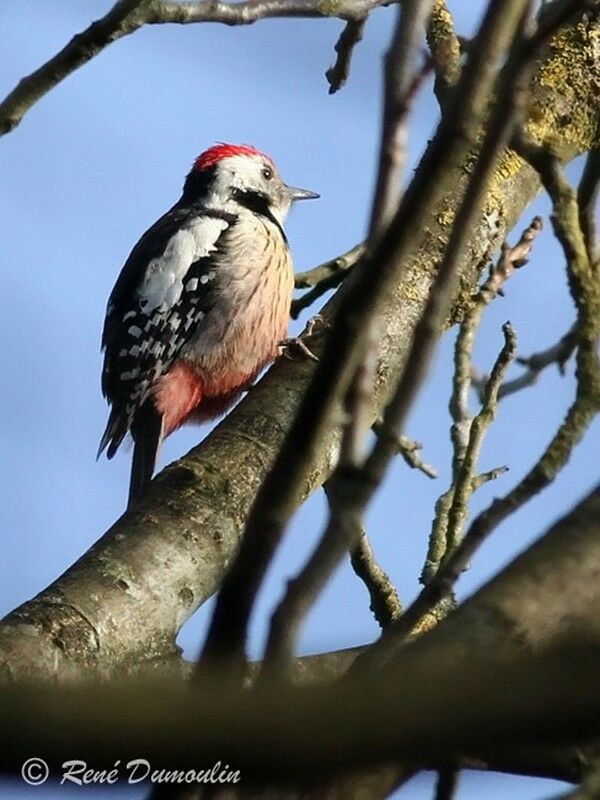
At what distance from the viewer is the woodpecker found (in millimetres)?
5617

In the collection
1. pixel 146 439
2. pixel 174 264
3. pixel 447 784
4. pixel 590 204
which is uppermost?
pixel 174 264

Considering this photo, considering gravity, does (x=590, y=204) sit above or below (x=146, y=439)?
below

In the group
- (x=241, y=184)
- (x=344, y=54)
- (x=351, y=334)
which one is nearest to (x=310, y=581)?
(x=351, y=334)

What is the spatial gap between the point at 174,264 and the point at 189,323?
0.98ft

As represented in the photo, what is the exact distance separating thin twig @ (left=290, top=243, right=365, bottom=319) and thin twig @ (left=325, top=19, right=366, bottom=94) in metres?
0.51

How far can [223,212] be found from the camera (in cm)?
644

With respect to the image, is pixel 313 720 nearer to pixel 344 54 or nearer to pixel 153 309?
pixel 344 54

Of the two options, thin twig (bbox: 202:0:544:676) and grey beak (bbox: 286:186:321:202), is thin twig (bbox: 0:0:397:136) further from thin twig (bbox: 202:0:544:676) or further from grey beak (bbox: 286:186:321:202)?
grey beak (bbox: 286:186:321:202)

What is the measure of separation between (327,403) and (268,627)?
0.24m

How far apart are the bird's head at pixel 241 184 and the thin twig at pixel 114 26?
3766 millimetres

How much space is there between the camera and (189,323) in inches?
229

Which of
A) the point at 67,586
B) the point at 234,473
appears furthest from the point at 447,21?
the point at 67,586

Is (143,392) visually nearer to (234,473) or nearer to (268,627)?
(234,473)

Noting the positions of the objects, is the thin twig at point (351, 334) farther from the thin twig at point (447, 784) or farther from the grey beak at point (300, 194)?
the grey beak at point (300, 194)
